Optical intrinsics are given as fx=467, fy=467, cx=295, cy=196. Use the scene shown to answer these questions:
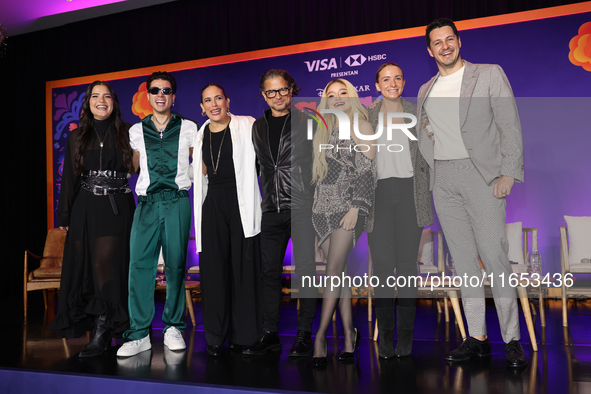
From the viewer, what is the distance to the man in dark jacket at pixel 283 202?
2.74 m

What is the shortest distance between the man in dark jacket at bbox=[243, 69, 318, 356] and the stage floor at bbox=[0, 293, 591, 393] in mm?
213

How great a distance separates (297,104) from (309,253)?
2.97 feet

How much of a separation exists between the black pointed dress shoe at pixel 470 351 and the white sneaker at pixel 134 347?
6.05ft

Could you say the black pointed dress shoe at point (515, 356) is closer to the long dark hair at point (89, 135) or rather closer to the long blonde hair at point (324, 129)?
the long blonde hair at point (324, 129)

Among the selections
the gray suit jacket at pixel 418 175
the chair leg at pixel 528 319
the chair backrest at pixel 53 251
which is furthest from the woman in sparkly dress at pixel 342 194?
the chair backrest at pixel 53 251

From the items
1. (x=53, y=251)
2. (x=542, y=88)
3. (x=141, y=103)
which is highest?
(x=141, y=103)

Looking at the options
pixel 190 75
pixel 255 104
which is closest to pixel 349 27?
pixel 255 104

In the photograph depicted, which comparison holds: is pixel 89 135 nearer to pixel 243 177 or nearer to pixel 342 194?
pixel 243 177

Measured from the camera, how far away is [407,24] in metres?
5.78

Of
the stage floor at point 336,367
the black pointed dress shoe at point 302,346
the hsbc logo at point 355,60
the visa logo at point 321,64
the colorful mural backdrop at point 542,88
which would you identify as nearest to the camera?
the stage floor at point 336,367

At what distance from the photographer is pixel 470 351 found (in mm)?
2611

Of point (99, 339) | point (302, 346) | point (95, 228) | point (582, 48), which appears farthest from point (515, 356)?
point (582, 48)

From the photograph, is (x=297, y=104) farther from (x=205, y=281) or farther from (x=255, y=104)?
(x=255, y=104)

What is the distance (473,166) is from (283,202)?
110 cm
